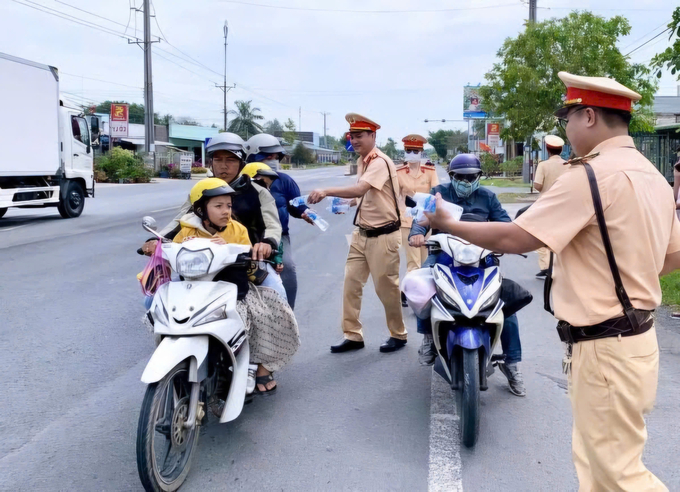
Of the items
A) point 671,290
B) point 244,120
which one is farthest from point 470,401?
point 244,120

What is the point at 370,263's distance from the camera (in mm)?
5699

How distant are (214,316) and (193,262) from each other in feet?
Answer: 1.02

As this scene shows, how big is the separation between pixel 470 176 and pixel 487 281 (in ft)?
3.23

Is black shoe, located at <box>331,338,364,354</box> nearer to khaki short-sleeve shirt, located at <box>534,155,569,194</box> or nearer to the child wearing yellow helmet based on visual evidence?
the child wearing yellow helmet

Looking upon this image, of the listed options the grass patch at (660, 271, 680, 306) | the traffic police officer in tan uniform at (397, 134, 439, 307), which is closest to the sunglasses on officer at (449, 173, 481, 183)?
the traffic police officer in tan uniform at (397, 134, 439, 307)

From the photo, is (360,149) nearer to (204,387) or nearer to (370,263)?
(370,263)

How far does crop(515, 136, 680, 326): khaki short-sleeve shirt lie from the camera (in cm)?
230

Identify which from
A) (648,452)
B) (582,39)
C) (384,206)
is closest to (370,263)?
(384,206)

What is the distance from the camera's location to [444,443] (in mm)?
3908

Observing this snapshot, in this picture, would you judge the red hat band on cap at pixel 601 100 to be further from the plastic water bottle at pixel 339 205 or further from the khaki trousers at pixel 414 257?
the khaki trousers at pixel 414 257

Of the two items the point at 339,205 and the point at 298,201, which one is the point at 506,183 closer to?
the point at 339,205

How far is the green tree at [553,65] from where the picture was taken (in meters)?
19.9

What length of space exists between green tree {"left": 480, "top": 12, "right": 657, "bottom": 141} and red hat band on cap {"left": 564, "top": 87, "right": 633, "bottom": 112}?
18.6 meters

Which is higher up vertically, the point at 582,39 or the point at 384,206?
the point at 582,39
